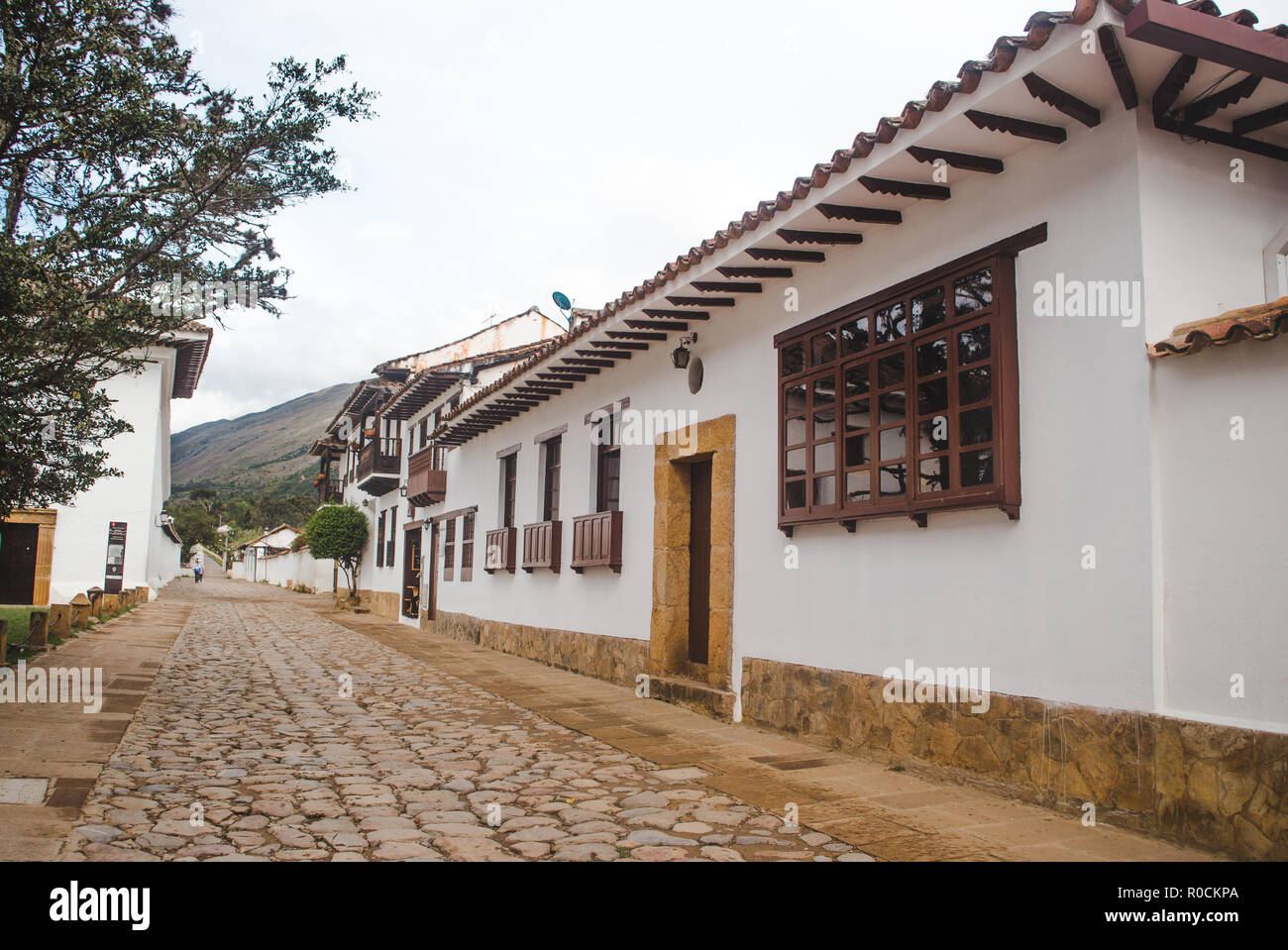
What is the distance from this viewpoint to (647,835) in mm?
3959

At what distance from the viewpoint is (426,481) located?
17.2 meters

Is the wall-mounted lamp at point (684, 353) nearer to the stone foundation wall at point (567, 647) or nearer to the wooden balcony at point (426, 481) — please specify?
the stone foundation wall at point (567, 647)

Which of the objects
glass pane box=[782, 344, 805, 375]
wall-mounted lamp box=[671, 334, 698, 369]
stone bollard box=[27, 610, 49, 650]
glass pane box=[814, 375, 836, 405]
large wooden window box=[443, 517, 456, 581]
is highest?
wall-mounted lamp box=[671, 334, 698, 369]

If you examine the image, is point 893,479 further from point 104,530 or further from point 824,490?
point 104,530

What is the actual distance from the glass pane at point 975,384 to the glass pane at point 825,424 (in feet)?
3.76

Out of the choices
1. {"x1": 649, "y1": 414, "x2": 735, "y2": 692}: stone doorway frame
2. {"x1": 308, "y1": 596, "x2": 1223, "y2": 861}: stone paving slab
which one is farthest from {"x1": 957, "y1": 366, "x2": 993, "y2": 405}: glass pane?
{"x1": 649, "y1": 414, "x2": 735, "y2": 692}: stone doorway frame

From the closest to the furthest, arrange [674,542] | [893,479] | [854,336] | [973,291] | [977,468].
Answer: [977,468]
[973,291]
[893,479]
[854,336]
[674,542]

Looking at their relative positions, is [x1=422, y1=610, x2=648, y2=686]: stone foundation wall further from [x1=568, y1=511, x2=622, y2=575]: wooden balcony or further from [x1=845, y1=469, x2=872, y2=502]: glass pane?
[x1=845, y1=469, x2=872, y2=502]: glass pane

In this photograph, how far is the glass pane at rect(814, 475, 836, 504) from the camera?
19.9 ft

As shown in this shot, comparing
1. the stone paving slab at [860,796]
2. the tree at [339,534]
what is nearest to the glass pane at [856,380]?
the stone paving slab at [860,796]

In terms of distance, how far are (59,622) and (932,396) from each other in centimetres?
1073

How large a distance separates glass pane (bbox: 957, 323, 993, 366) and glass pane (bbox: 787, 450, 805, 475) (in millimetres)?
1561

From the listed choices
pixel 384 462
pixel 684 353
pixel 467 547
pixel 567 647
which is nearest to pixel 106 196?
pixel 684 353
